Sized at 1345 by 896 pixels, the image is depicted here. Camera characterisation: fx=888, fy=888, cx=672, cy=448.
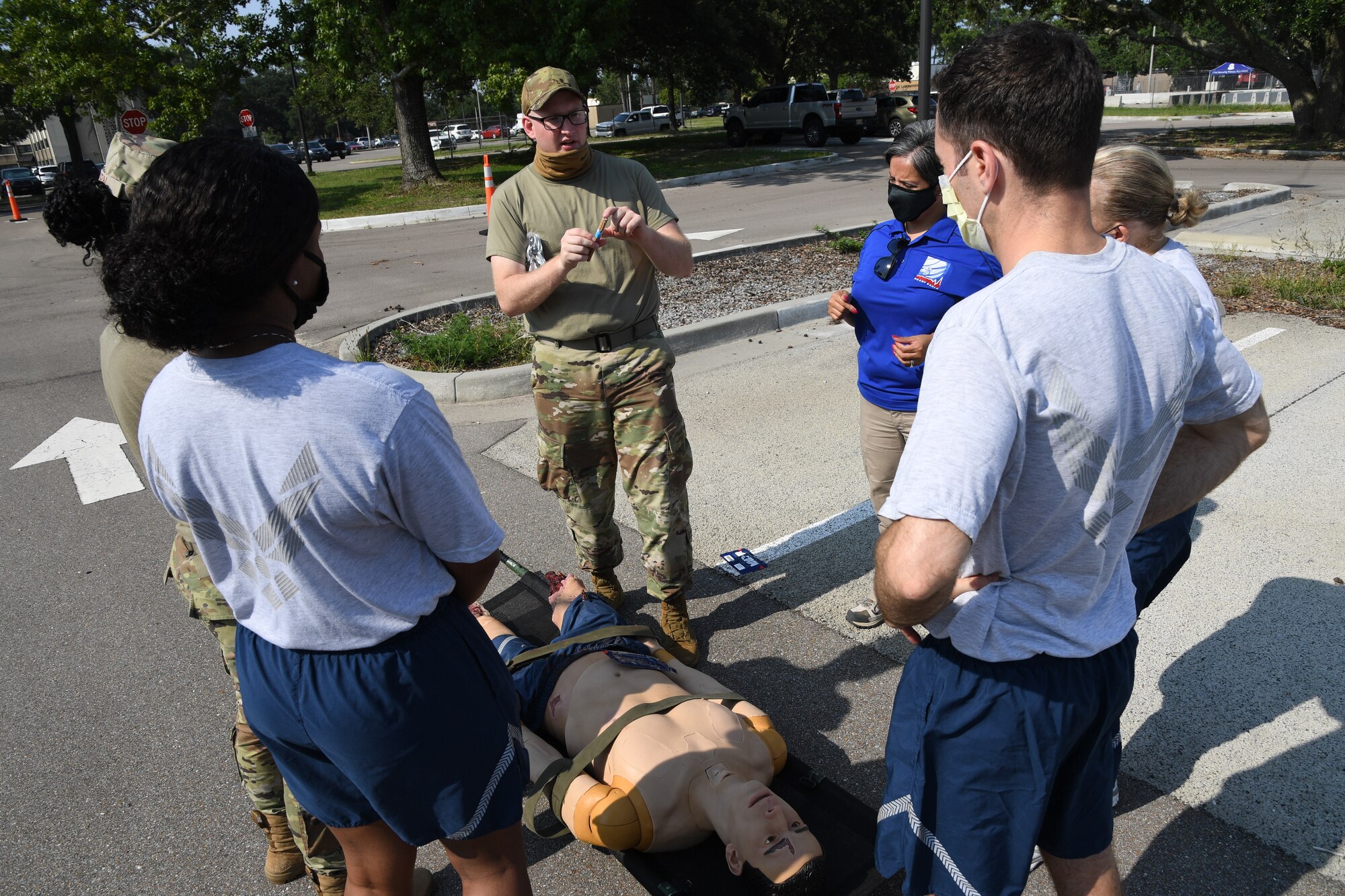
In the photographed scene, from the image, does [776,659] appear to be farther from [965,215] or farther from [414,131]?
[414,131]

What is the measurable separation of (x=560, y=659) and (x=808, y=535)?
1852mm

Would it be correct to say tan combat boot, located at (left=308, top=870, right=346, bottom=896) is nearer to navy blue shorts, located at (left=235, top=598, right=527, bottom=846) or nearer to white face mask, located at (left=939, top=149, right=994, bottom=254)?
navy blue shorts, located at (left=235, top=598, right=527, bottom=846)

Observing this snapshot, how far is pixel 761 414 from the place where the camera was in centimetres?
606

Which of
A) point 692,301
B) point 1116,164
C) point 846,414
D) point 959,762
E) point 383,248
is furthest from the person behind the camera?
point 383,248

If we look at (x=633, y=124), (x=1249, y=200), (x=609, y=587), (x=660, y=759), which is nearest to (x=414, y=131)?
(x=1249, y=200)

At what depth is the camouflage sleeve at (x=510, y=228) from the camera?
3.43 metres

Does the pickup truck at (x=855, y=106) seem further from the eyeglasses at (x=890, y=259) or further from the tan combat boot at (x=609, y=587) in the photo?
the tan combat boot at (x=609, y=587)

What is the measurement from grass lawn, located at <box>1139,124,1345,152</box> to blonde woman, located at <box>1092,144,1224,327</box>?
2276 cm

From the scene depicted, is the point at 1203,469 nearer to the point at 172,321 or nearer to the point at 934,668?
the point at 934,668

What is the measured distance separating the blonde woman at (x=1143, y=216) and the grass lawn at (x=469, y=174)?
14.8 metres

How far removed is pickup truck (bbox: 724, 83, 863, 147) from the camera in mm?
28766

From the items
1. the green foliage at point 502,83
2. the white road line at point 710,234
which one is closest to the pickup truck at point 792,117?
the green foliage at point 502,83

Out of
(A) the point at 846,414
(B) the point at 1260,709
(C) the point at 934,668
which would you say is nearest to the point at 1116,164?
(C) the point at 934,668

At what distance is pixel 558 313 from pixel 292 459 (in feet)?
6.61
